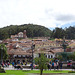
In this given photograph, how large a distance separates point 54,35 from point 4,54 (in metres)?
92.0

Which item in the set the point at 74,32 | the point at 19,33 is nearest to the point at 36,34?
the point at 19,33

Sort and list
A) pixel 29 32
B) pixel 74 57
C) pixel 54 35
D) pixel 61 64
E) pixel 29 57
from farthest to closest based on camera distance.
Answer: pixel 29 32, pixel 54 35, pixel 29 57, pixel 74 57, pixel 61 64

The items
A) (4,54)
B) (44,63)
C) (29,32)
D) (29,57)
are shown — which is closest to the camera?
(44,63)

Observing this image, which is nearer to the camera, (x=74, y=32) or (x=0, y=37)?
(x=0, y=37)

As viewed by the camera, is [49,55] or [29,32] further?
[29,32]

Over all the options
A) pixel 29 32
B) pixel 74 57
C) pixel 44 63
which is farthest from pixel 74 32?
pixel 44 63

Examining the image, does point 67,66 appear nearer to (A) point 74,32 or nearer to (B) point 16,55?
(B) point 16,55

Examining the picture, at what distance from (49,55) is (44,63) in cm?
5338

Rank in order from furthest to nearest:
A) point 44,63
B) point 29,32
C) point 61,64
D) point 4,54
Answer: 1. point 29,32
2. point 4,54
3. point 61,64
4. point 44,63

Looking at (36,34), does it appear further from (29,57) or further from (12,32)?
(29,57)

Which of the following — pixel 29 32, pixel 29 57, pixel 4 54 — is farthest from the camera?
pixel 29 32

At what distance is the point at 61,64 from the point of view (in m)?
26.8

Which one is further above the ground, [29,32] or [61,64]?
[29,32]

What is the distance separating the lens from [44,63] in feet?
Result: 55.9
